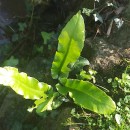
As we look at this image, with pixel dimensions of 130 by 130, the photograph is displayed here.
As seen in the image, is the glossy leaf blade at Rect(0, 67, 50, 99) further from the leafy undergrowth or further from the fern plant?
the leafy undergrowth

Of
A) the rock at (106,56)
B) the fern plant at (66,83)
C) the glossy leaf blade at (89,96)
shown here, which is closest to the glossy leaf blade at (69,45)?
the fern plant at (66,83)

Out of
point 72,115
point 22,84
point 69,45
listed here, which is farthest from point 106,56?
point 22,84

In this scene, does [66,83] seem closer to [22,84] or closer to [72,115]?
[72,115]

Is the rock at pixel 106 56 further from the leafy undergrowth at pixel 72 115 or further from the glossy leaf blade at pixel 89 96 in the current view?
the glossy leaf blade at pixel 89 96

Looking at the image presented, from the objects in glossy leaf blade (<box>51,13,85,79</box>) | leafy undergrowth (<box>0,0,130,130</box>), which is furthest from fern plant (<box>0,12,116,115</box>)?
leafy undergrowth (<box>0,0,130,130</box>)

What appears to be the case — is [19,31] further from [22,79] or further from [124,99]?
[124,99]

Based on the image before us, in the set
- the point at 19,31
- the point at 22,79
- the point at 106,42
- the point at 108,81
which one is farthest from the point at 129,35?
the point at 19,31
